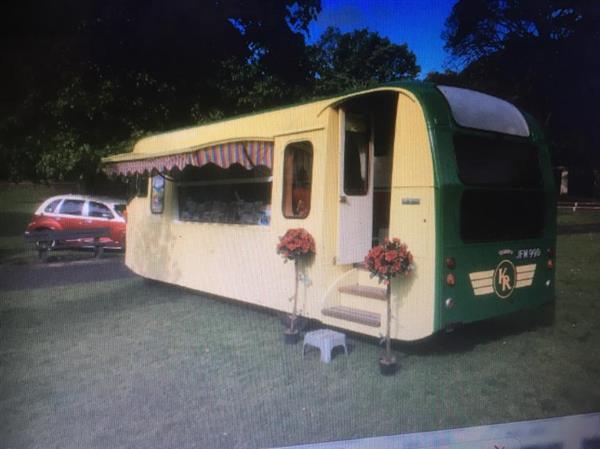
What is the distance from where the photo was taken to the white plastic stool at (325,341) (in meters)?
4.04

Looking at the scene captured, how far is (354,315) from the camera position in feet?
13.8

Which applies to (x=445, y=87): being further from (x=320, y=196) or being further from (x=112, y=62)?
(x=112, y=62)

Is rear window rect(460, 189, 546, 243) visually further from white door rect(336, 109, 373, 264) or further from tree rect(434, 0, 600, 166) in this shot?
white door rect(336, 109, 373, 264)

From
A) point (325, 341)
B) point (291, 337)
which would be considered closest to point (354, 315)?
point (325, 341)

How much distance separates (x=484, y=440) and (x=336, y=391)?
5.04 ft

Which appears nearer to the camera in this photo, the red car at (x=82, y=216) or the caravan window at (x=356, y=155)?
the red car at (x=82, y=216)

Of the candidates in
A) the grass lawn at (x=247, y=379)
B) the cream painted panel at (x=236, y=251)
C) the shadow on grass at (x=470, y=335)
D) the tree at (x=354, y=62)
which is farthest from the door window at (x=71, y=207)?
the tree at (x=354, y=62)

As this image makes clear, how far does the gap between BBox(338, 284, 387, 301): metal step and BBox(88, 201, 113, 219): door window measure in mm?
3305

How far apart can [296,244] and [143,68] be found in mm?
3164

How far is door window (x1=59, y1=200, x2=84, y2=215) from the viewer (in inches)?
165

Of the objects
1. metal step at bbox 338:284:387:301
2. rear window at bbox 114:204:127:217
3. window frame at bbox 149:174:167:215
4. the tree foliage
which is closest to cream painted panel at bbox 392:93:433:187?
metal step at bbox 338:284:387:301

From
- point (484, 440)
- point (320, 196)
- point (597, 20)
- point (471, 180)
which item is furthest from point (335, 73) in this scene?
point (484, 440)

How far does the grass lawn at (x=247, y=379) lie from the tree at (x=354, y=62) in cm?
293

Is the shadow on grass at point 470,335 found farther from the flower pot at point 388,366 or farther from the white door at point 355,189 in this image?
the white door at point 355,189
